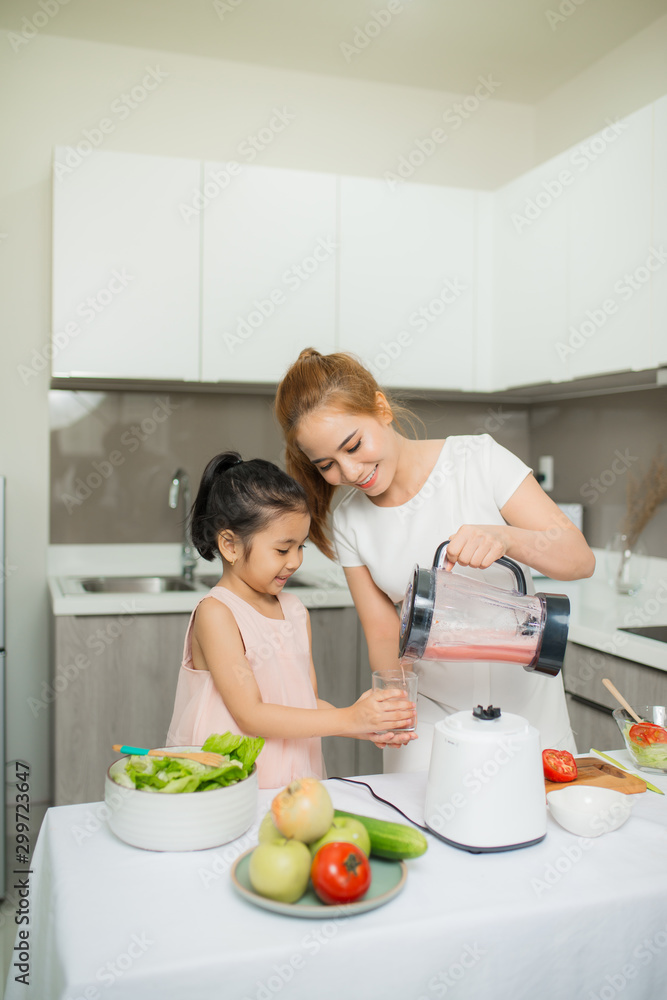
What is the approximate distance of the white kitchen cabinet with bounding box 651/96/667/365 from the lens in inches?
77.5

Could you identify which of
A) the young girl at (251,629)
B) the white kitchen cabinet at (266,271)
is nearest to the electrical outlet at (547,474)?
the white kitchen cabinet at (266,271)

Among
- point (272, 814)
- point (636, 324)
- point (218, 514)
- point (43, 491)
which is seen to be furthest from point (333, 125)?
point (272, 814)

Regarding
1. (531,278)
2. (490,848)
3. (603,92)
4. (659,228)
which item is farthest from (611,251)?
(490,848)

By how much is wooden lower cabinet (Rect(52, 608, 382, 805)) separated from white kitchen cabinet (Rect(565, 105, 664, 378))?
1.39 meters

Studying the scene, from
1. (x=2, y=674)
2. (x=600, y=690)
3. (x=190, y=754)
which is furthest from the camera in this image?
(x=2, y=674)

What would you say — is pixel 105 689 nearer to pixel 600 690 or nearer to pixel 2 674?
pixel 2 674

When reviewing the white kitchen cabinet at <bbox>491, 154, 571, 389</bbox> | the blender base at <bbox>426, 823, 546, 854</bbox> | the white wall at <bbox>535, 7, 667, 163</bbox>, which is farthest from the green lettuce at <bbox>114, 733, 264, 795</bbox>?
the white wall at <bbox>535, 7, 667, 163</bbox>

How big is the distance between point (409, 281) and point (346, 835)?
2.15 metres

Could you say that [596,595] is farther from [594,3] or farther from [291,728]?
[594,3]

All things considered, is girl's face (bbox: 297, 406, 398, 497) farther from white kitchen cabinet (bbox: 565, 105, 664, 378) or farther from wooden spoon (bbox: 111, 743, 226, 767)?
white kitchen cabinet (bbox: 565, 105, 664, 378)

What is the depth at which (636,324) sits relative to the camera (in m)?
2.08

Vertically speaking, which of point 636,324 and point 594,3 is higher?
point 594,3

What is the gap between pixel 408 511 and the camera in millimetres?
1438

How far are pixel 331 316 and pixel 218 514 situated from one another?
1.39 m
